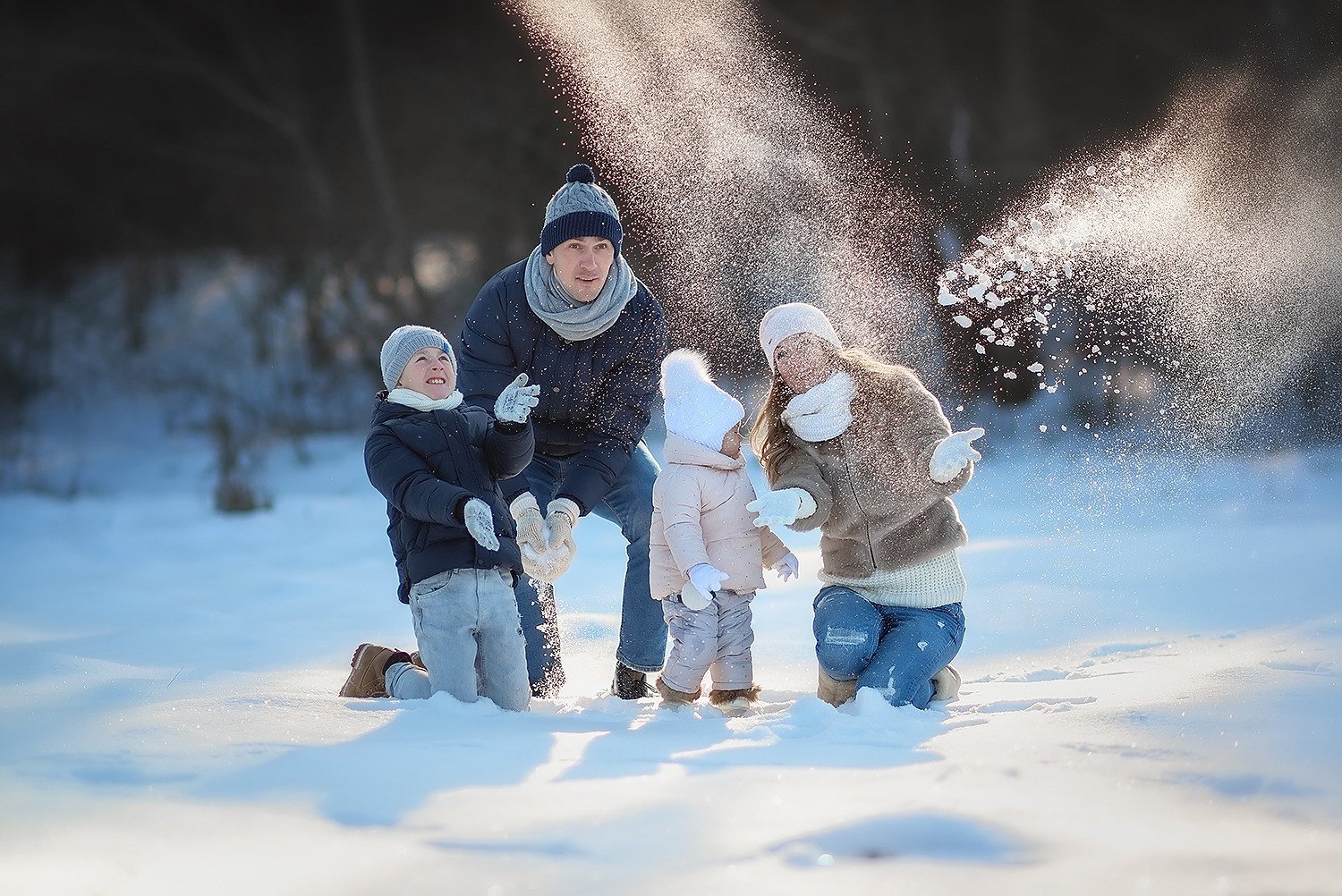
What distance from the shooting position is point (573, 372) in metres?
3.74

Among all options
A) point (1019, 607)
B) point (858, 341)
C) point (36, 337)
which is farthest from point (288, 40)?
point (1019, 607)

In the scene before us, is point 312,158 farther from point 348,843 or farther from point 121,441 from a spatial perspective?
point 348,843


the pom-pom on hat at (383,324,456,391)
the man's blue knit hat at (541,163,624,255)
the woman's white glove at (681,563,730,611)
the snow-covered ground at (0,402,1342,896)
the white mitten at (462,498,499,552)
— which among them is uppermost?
the man's blue knit hat at (541,163,624,255)

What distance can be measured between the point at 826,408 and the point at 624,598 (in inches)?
35.9

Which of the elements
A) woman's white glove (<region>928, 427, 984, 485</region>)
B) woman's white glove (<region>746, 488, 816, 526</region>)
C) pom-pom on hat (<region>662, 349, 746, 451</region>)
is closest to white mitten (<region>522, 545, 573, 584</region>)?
pom-pom on hat (<region>662, 349, 746, 451</region>)

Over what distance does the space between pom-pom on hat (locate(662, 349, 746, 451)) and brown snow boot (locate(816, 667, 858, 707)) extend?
0.72 metres

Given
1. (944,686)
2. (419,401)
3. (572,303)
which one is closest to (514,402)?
(419,401)

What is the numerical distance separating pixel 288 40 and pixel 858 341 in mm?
7368

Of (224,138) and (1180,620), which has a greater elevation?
(224,138)

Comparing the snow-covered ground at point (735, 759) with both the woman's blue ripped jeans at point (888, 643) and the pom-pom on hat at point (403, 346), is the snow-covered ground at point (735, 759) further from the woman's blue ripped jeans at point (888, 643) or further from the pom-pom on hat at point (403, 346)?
the pom-pom on hat at point (403, 346)

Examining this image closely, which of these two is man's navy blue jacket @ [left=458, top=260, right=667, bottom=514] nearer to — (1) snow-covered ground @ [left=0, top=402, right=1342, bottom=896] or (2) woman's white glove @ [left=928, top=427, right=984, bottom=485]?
(1) snow-covered ground @ [left=0, top=402, right=1342, bottom=896]

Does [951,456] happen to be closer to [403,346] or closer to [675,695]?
[675,695]

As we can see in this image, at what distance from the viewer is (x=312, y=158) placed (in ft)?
39.6

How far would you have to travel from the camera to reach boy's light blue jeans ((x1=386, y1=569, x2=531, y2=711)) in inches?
127
